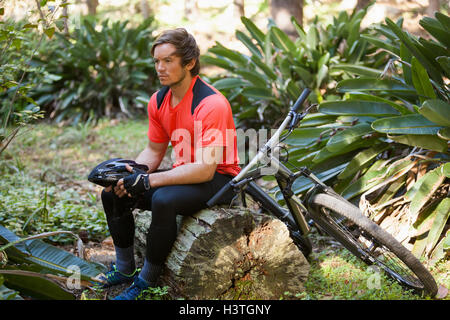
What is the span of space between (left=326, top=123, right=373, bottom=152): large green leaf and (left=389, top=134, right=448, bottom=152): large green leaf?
16.3 inches

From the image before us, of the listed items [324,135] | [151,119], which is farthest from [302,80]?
[151,119]

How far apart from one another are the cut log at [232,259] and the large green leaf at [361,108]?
1.42m

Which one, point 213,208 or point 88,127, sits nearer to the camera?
point 213,208

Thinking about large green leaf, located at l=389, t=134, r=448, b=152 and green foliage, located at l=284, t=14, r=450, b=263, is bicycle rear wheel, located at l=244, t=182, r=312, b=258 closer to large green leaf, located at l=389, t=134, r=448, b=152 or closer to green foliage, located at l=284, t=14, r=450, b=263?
green foliage, located at l=284, t=14, r=450, b=263

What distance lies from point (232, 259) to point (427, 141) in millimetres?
1763

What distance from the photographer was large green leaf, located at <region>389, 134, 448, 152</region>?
A: 11.1 feet

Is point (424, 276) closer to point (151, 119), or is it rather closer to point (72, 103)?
point (151, 119)

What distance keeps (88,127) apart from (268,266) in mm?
5792

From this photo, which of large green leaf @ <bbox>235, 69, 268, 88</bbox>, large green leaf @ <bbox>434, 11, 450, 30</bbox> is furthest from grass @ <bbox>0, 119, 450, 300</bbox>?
large green leaf @ <bbox>235, 69, 268, 88</bbox>

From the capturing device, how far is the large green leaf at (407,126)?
3.34 meters

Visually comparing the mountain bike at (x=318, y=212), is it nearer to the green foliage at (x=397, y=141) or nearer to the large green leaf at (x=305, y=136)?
the green foliage at (x=397, y=141)

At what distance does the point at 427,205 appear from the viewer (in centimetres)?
349
